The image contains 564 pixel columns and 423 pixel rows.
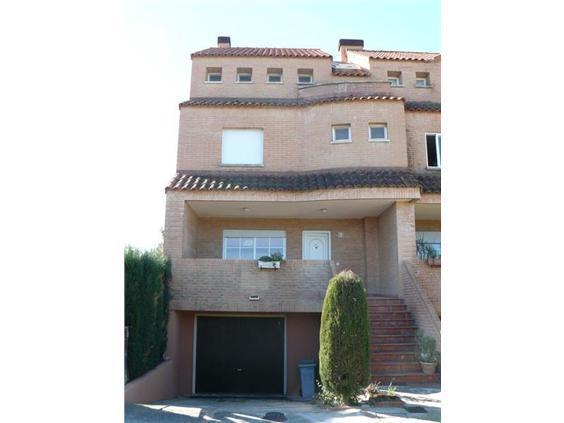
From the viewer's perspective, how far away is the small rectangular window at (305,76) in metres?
17.9

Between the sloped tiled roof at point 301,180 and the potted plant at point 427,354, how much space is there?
4.62 m

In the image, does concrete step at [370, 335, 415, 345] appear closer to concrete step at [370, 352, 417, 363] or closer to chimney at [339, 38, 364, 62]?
concrete step at [370, 352, 417, 363]

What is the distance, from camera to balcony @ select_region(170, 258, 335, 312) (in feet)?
42.5

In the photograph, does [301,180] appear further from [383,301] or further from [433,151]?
[433,151]

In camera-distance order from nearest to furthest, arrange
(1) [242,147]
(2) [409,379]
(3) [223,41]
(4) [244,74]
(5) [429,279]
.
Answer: (2) [409,379] → (5) [429,279] → (1) [242,147] → (4) [244,74] → (3) [223,41]

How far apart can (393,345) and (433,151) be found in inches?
302

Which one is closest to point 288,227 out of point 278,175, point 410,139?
point 278,175

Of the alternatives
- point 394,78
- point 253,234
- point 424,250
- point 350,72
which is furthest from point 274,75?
point 424,250

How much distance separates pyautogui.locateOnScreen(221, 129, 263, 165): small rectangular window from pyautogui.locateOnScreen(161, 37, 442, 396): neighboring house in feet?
0.12

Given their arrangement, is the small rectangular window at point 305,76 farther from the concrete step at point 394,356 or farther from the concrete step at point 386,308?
the concrete step at point 394,356

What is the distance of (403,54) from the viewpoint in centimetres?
2000

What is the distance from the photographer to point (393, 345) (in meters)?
11.2

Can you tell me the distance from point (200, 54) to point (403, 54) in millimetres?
9281
